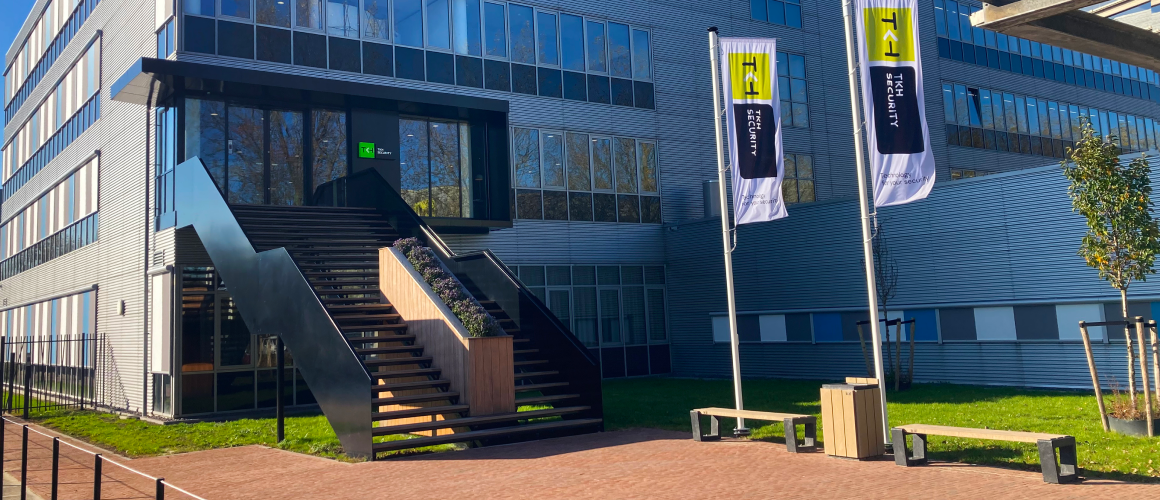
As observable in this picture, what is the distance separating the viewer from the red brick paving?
27.6 feet

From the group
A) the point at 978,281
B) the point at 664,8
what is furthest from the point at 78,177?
the point at 978,281

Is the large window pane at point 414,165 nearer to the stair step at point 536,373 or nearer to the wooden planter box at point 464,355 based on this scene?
the wooden planter box at point 464,355

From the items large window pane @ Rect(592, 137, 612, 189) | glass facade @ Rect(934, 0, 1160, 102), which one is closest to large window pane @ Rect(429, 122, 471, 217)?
large window pane @ Rect(592, 137, 612, 189)

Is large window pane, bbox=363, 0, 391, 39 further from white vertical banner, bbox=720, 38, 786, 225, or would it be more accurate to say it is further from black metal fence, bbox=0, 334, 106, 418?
white vertical banner, bbox=720, 38, 786, 225

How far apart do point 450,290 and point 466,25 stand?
1043 cm

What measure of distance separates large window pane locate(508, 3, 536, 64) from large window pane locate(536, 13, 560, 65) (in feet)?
0.56

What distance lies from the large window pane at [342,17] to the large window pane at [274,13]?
0.97 metres

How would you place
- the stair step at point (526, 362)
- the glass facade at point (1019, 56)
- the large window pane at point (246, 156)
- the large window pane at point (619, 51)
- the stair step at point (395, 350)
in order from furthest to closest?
the glass facade at point (1019, 56) → the large window pane at point (619, 51) → the large window pane at point (246, 156) → the stair step at point (526, 362) → the stair step at point (395, 350)

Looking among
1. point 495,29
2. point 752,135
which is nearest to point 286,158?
point 495,29

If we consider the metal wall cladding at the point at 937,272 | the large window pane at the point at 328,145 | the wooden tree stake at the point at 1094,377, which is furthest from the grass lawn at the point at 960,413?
the large window pane at the point at 328,145

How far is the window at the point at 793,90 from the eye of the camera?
27391 mm

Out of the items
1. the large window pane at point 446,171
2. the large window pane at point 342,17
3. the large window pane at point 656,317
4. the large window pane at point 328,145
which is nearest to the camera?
the large window pane at point 328,145

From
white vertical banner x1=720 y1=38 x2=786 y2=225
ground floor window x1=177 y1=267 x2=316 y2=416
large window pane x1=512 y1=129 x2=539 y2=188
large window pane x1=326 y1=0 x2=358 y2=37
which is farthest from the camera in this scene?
large window pane x1=512 y1=129 x2=539 y2=188

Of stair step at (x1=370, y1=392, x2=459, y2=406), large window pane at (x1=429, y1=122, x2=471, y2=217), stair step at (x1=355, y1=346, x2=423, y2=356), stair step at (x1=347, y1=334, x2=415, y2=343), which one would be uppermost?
large window pane at (x1=429, y1=122, x2=471, y2=217)
